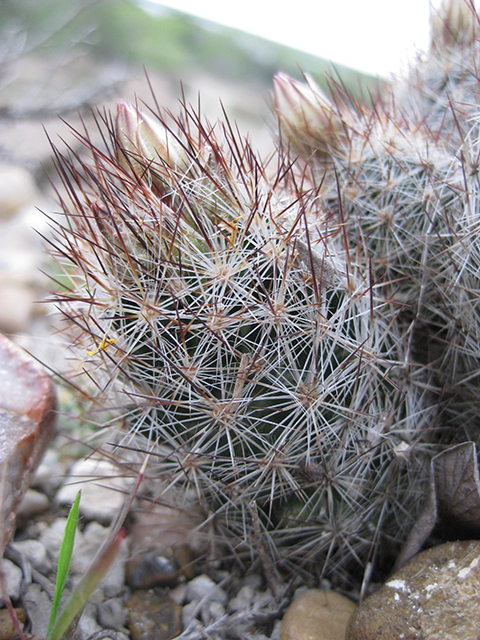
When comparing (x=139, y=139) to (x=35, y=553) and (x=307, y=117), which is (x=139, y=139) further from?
(x=35, y=553)

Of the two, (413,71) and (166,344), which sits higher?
(413,71)

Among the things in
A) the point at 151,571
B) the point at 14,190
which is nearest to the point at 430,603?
the point at 151,571

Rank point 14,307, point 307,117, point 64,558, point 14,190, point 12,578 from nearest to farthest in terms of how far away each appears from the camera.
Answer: point 64,558
point 12,578
point 307,117
point 14,307
point 14,190

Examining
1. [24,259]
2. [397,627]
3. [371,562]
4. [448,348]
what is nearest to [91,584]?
[397,627]

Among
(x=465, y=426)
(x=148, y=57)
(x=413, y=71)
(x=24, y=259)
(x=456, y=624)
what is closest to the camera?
(x=456, y=624)

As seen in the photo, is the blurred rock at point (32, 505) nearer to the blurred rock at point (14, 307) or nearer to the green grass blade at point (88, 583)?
the green grass blade at point (88, 583)

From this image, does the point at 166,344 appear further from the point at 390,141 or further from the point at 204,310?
the point at 390,141
